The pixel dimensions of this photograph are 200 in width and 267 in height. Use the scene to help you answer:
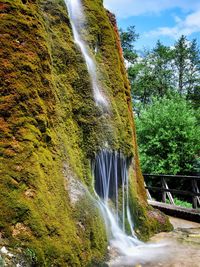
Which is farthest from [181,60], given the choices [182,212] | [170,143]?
[182,212]

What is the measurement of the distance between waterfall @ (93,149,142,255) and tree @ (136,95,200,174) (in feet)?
32.0

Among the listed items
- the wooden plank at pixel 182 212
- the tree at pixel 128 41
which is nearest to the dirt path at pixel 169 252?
the wooden plank at pixel 182 212

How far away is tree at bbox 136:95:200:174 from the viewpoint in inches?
711

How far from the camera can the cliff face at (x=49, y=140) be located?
4.50m

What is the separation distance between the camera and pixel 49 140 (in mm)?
5910

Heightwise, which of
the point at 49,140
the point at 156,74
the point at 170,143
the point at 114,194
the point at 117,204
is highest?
the point at 156,74

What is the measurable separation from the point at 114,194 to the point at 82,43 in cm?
370

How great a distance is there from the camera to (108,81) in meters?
8.92

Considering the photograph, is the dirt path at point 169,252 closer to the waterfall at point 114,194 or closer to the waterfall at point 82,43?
the waterfall at point 114,194

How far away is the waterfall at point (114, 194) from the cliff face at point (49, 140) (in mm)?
303

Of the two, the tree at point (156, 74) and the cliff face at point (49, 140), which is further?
the tree at point (156, 74)

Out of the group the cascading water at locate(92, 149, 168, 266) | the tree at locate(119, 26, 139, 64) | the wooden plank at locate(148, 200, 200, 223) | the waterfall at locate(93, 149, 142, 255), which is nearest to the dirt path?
the cascading water at locate(92, 149, 168, 266)

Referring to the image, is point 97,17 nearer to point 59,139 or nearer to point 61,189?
point 59,139

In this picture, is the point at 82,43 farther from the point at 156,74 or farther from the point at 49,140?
the point at 156,74
